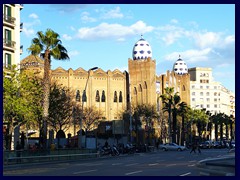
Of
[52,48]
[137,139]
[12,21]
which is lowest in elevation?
[137,139]

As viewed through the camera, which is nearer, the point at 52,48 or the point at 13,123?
the point at 52,48

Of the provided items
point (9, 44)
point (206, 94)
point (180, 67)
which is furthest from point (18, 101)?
point (206, 94)

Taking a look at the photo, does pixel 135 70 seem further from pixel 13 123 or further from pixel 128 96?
pixel 13 123

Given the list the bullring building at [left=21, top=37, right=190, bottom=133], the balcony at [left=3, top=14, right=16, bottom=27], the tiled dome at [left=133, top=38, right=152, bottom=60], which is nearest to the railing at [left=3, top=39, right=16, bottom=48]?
the balcony at [left=3, top=14, right=16, bottom=27]

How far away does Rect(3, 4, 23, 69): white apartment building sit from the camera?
55.3m

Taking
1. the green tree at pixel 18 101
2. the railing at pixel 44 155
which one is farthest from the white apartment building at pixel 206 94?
the railing at pixel 44 155

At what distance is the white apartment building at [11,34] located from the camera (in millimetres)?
55344

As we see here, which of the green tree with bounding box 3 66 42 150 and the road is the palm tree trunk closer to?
the green tree with bounding box 3 66 42 150

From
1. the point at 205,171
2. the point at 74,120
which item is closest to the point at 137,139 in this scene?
the point at 74,120

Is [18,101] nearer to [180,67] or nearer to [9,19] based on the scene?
[9,19]

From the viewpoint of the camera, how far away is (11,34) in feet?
187

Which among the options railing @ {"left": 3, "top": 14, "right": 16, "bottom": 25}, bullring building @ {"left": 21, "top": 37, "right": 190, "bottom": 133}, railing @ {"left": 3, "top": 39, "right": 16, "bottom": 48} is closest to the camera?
railing @ {"left": 3, "top": 39, "right": 16, "bottom": 48}

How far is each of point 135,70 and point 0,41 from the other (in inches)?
3832

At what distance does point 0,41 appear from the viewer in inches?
960
